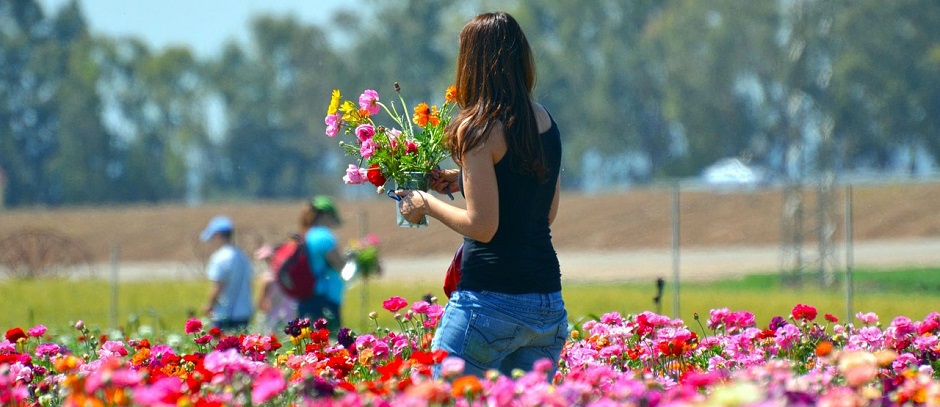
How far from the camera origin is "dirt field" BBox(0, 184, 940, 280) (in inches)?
1069

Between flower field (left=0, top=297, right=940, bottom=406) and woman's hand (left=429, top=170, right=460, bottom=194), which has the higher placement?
woman's hand (left=429, top=170, right=460, bottom=194)

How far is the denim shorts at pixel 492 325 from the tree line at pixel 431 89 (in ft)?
118

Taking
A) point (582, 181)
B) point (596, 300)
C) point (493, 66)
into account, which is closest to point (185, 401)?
point (493, 66)

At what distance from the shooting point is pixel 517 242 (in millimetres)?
3816

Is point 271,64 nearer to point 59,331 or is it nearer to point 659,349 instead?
point 59,331

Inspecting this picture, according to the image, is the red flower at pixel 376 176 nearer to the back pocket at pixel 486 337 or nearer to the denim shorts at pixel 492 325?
the denim shorts at pixel 492 325

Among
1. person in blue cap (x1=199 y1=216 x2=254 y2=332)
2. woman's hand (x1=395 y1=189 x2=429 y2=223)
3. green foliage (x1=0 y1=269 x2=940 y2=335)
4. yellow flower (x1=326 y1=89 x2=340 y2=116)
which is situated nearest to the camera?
woman's hand (x1=395 y1=189 x2=429 y2=223)

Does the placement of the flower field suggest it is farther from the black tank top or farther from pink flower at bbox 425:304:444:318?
the black tank top

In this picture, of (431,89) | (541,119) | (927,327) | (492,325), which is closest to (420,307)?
(492,325)

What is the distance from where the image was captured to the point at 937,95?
48250 mm

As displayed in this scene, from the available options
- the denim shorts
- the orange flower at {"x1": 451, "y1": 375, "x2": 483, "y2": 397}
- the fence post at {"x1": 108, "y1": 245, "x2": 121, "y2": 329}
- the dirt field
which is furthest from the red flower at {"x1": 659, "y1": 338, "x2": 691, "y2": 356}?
the dirt field

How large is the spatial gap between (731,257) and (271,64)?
48.9 meters

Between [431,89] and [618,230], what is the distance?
1285 inches

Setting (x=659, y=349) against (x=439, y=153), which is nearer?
(x=439, y=153)
